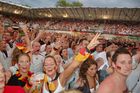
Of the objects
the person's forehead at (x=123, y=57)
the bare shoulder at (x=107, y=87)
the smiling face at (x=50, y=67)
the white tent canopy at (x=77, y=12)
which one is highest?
the white tent canopy at (x=77, y=12)

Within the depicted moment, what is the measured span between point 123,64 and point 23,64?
1.63 meters

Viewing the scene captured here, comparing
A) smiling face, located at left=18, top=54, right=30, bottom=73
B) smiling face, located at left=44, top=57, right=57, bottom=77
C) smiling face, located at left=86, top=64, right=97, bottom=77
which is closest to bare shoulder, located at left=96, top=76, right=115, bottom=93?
smiling face, located at left=44, top=57, right=57, bottom=77

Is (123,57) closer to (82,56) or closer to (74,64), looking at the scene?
(82,56)

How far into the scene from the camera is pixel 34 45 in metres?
6.18

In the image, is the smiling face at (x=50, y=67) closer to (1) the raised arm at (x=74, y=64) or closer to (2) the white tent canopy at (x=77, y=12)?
(1) the raised arm at (x=74, y=64)

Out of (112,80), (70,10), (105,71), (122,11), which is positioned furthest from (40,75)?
(70,10)

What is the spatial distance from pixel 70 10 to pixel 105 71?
153ft

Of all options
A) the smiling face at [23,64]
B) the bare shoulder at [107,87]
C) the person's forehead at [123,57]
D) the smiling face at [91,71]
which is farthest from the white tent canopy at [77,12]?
the bare shoulder at [107,87]

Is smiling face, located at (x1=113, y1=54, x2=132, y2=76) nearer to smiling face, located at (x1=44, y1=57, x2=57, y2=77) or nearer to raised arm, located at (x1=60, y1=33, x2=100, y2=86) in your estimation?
raised arm, located at (x1=60, y1=33, x2=100, y2=86)

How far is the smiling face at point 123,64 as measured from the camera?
333cm

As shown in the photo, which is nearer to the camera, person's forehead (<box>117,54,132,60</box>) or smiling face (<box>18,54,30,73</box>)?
person's forehead (<box>117,54,132,60</box>)

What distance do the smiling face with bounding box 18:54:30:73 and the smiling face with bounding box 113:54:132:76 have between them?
145cm

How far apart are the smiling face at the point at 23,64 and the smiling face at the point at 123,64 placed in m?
1.45

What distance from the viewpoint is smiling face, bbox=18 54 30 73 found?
4277 mm
